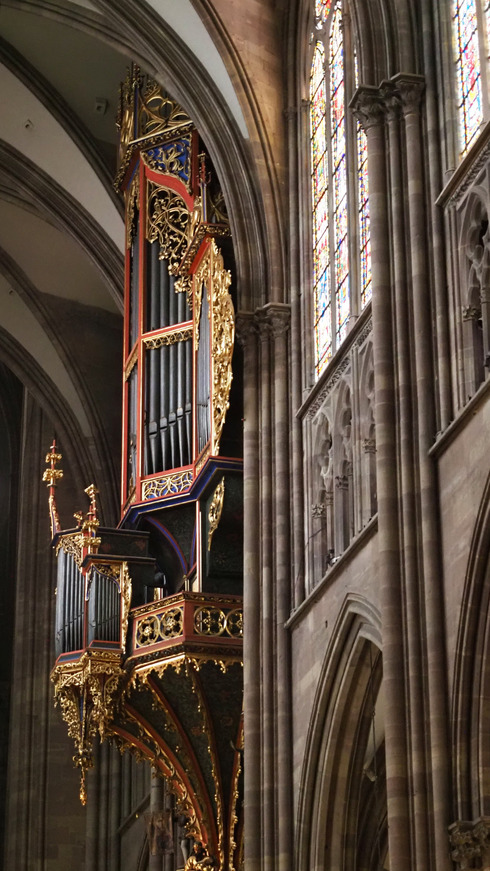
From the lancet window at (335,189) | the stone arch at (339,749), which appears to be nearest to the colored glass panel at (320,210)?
the lancet window at (335,189)

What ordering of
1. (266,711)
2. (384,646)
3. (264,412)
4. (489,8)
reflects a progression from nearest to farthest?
(384,646) → (489,8) → (266,711) → (264,412)

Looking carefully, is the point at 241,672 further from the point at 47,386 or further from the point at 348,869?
the point at 47,386

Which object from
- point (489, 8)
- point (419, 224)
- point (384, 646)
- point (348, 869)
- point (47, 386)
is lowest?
point (348, 869)

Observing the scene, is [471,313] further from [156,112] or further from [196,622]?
[156,112]

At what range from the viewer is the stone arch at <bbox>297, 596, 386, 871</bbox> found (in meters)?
14.2

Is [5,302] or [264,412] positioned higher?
[5,302]

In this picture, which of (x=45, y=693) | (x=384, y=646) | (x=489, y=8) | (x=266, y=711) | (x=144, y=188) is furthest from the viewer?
(x=45, y=693)

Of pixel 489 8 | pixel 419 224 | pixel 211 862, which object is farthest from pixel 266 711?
pixel 489 8

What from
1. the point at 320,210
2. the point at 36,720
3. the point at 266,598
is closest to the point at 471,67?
the point at 320,210

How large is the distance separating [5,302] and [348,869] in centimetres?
1313

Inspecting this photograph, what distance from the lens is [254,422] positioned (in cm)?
1691

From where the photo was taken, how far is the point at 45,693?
24.9m

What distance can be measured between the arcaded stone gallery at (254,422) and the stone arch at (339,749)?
0.03 metres

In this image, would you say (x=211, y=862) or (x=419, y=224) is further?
(x=211, y=862)
